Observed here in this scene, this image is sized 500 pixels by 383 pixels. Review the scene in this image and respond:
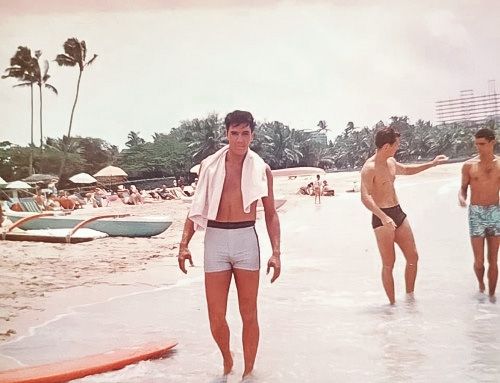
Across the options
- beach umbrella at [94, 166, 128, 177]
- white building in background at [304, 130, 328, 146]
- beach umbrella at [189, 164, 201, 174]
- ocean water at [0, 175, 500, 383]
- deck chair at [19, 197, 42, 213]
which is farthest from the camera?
deck chair at [19, 197, 42, 213]

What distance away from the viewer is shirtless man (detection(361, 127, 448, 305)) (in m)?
2.47

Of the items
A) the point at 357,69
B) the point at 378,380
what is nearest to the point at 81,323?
the point at 378,380

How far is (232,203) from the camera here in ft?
7.06

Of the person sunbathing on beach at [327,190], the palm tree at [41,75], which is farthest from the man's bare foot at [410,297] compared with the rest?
the palm tree at [41,75]

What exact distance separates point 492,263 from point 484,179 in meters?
0.38

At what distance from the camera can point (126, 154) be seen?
2.69 metres

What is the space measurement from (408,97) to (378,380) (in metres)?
1.25

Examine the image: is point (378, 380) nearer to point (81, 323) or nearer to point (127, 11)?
point (81, 323)

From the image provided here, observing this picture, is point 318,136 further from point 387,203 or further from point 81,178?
point 81,178

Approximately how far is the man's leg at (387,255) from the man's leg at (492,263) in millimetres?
445

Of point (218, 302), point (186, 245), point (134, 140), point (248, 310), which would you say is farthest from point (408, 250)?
point (134, 140)

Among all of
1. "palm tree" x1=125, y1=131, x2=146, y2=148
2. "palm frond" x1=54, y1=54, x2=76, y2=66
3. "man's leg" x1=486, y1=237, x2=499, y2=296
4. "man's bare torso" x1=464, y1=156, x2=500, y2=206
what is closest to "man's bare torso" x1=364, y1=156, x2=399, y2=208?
"man's bare torso" x1=464, y1=156, x2=500, y2=206

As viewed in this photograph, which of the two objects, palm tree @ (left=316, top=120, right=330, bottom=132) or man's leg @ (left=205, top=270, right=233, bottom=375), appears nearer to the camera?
man's leg @ (left=205, top=270, right=233, bottom=375)

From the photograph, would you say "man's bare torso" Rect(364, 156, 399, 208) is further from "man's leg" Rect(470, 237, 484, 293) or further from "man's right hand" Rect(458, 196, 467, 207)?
"man's leg" Rect(470, 237, 484, 293)
